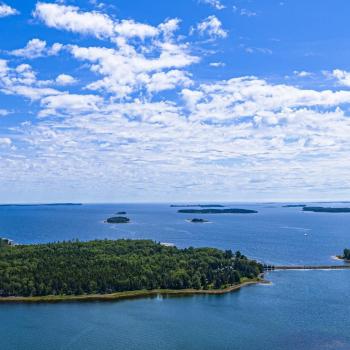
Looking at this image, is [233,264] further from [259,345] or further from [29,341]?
[29,341]

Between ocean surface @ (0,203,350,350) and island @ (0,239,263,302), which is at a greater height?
island @ (0,239,263,302)

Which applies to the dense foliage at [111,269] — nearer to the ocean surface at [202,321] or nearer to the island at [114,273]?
the island at [114,273]

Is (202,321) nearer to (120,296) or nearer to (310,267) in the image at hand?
(120,296)

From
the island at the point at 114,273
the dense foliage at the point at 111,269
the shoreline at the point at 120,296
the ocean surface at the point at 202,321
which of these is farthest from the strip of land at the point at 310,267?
the shoreline at the point at 120,296

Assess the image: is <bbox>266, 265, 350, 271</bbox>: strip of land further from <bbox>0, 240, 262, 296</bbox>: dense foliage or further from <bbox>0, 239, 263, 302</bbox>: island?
<bbox>0, 239, 263, 302</bbox>: island

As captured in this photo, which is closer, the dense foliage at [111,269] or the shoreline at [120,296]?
the shoreline at [120,296]

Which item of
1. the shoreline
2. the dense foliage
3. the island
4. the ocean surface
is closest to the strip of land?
the dense foliage

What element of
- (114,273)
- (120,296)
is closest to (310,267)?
(114,273)

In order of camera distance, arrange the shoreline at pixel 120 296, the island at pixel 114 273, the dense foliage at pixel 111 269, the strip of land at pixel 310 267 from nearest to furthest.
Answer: the shoreline at pixel 120 296
the island at pixel 114 273
the dense foliage at pixel 111 269
the strip of land at pixel 310 267
